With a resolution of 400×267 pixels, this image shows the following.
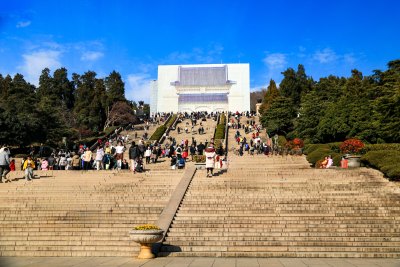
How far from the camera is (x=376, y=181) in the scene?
15750 mm

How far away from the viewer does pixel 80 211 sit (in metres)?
13.5

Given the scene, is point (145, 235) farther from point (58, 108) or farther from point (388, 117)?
Answer: point (58, 108)

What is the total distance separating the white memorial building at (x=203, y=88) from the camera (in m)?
82.0

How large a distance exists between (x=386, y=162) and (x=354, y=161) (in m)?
2.37

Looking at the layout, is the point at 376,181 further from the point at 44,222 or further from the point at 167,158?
the point at 167,158

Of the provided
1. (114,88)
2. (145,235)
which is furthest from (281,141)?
(114,88)

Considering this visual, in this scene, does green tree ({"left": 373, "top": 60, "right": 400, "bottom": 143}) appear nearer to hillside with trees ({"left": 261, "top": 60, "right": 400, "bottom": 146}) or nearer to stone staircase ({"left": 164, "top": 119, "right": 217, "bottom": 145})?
hillside with trees ({"left": 261, "top": 60, "right": 400, "bottom": 146})

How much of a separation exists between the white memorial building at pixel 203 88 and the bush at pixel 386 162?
2475 inches

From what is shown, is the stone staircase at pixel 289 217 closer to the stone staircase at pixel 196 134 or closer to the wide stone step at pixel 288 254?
the wide stone step at pixel 288 254

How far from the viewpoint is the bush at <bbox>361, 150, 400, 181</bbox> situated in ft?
51.6

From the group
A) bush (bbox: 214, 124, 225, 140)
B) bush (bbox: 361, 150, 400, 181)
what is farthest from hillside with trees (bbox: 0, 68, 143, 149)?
bush (bbox: 361, 150, 400, 181)

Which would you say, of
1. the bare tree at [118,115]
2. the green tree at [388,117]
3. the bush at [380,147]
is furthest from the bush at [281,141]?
the bare tree at [118,115]

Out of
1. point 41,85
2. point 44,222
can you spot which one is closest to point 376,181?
point 44,222

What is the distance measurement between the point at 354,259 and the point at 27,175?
13239mm
